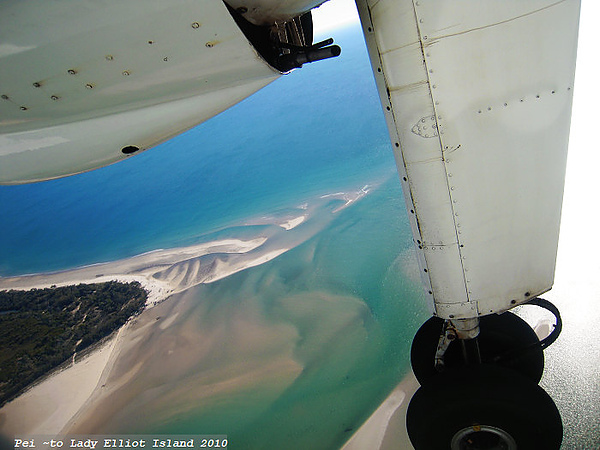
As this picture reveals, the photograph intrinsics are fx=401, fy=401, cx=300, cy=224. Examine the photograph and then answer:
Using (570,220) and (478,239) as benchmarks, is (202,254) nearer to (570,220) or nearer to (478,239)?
(570,220)

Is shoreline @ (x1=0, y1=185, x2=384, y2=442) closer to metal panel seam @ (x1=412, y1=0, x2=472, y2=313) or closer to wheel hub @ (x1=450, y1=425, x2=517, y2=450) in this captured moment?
wheel hub @ (x1=450, y1=425, x2=517, y2=450)

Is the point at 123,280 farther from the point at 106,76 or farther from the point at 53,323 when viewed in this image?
the point at 106,76

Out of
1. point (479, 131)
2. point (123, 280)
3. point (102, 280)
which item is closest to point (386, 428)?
point (479, 131)

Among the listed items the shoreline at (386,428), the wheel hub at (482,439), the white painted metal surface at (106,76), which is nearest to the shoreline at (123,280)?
the shoreline at (386,428)

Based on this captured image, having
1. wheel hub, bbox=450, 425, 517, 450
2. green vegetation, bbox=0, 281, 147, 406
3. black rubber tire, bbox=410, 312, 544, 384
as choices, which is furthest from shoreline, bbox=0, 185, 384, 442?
wheel hub, bbox=450, 425, 517, 450

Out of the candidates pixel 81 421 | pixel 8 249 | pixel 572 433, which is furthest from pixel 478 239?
pixel 8 249
